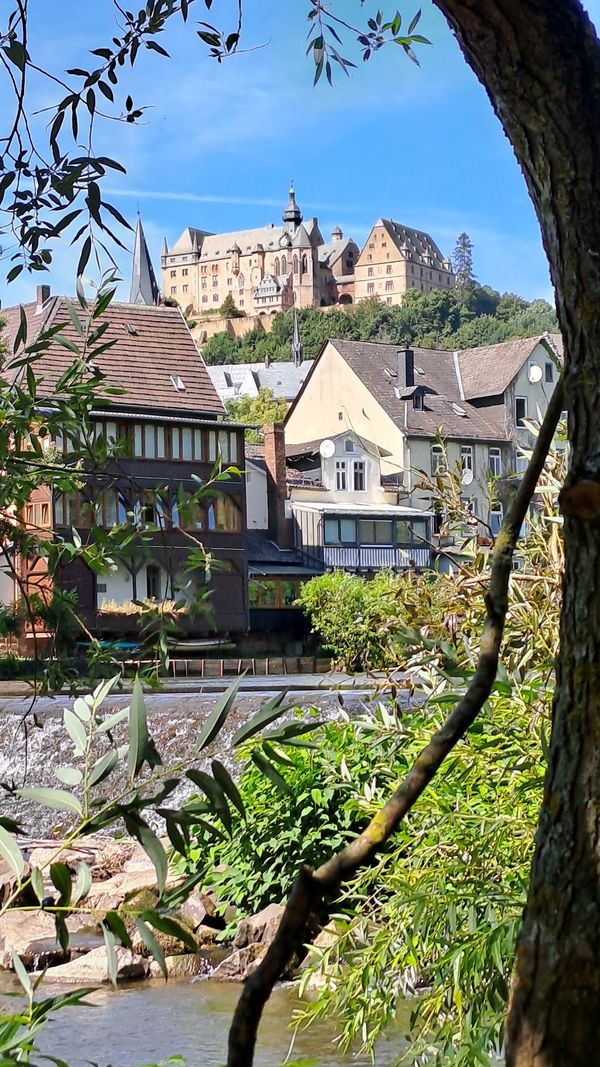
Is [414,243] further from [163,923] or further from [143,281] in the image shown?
[163,923]

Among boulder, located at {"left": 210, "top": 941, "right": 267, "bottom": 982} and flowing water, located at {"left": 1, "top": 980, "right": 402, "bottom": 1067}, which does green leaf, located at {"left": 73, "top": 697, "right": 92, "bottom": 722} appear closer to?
flowing water, located at {"left": 1, "top": 980, "right": 402, "bottom": 1067}

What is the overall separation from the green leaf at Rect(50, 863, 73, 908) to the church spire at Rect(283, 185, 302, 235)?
178 meters

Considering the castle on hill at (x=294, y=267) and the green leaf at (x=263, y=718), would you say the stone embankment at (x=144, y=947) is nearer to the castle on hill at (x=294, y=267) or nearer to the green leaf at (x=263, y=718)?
the green leaf at (x=263, y=718)

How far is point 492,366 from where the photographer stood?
65.1 metres

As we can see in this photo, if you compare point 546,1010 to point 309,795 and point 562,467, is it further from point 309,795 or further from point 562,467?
point 309,795

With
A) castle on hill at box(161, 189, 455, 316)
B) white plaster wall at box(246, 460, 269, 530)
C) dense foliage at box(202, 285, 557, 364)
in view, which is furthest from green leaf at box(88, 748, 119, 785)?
castle on hill at box(161, 189, 455, 316)

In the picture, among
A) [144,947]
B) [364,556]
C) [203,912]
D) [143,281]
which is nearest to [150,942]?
[144,947]

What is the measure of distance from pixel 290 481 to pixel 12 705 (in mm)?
35069

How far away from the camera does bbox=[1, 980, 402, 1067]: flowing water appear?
835cm

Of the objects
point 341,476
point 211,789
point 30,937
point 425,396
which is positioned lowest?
point 30,937

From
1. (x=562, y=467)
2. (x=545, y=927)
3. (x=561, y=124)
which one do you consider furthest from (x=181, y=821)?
(x=562, y=467)

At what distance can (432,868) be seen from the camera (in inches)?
172

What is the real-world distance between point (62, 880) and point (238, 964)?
878 cm

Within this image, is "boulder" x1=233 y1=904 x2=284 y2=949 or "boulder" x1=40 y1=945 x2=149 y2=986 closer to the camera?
"boulder" x1=233 y1=904 x2=284 y2=949
